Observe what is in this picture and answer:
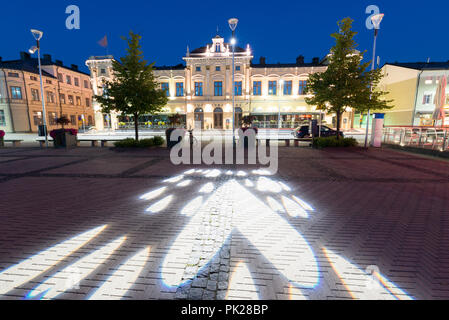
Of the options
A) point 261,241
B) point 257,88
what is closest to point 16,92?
point 257,88

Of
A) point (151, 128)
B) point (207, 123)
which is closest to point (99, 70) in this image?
point (151, 128)

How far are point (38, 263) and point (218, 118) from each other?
3754 centimetres

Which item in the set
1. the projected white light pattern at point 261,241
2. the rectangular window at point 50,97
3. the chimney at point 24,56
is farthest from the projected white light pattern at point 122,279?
the chimney at point 24,56

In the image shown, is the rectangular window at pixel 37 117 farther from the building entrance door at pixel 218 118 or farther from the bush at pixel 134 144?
the bush at pixel 134 144

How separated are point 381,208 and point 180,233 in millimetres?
4695

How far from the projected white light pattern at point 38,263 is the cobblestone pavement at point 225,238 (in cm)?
2

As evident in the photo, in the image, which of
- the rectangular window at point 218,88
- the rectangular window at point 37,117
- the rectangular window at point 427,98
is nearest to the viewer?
the rectangular window at point 427,98

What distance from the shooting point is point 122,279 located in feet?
9.27

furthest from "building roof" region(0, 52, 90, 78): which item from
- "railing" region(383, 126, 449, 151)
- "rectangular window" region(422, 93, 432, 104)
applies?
"rectangular window" region(422, 93, 432, 104)

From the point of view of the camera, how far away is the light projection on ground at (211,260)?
267cm

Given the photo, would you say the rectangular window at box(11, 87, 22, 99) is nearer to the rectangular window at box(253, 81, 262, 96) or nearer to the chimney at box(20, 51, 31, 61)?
the chimney at box(20, 51, 31, 61)

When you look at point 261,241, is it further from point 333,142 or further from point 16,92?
point 16,92

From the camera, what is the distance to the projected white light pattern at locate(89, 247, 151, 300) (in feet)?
8.43

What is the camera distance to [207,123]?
130ft
